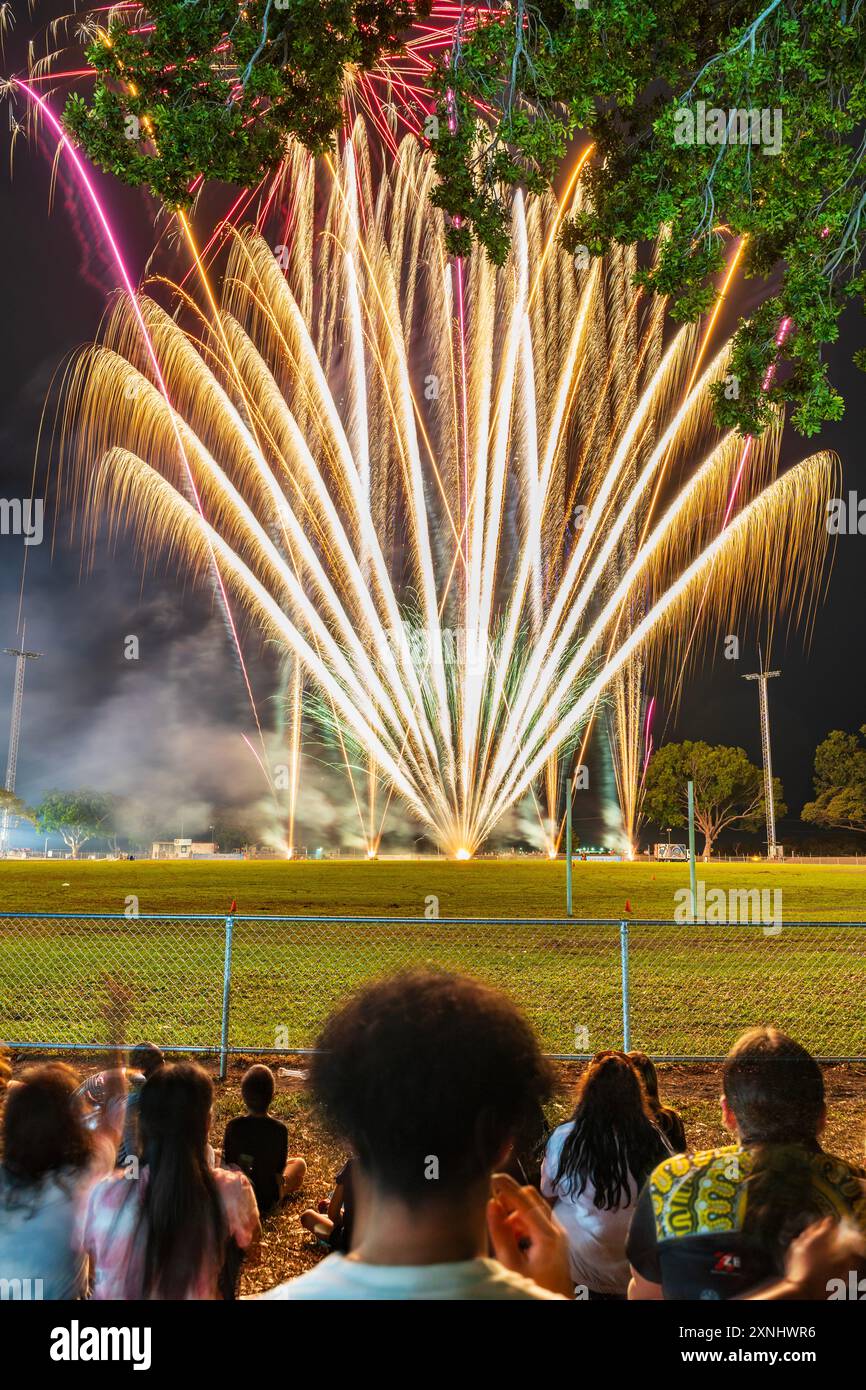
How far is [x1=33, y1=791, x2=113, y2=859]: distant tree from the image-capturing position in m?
121

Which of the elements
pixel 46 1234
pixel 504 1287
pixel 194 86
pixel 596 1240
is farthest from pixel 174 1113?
pixel 194 86

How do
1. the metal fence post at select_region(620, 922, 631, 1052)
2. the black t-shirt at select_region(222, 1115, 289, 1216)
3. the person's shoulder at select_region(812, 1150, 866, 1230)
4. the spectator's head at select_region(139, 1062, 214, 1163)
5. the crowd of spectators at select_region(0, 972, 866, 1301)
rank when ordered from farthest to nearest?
the metal fence post at select_region(620, 922, 631, 1052), the black t-shirt at select_region(222, 1115, 289, 1216), the spectator's head at select_region(139, 1062, 214, 1163), the person's shoulder at select_region(812, 1150, 866, 1230), the crowd of spectators at select_region(0, 972, 866, 1301)

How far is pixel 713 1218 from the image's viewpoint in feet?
10.6

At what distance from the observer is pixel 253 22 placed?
9.61 meters

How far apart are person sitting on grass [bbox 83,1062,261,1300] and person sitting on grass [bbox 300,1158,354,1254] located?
659 millimetres

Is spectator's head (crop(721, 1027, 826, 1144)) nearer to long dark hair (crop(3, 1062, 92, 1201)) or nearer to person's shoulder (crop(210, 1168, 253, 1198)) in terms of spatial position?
person's shoulder (crop(210, 1168, 253, 1198))

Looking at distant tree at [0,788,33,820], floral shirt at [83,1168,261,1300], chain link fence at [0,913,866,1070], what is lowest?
chain link fence at [0,913,866,1070]

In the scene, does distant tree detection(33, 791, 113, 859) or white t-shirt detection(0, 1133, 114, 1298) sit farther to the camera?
distant tree detection(33, 791, 113, 859)

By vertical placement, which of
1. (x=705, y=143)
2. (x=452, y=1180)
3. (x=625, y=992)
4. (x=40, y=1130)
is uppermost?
(x=705, y=143)

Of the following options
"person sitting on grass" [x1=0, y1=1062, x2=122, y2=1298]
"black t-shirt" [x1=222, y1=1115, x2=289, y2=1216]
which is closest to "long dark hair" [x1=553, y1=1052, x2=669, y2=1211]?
"person sitting on grass" [x1=0, y1=1062, x2=122, y2=1298]

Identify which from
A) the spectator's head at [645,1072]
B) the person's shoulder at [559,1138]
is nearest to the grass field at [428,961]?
the spectator's head at [645,1072]

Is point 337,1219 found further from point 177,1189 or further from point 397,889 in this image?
point 397,889

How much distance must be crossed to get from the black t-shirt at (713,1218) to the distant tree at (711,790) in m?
110

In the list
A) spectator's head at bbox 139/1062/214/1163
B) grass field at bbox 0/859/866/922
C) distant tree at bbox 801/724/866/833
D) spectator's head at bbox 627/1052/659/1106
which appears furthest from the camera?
distant tree at bbox 801/724/866/833
